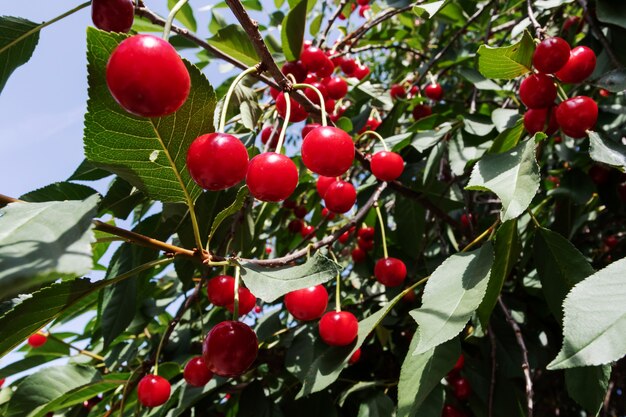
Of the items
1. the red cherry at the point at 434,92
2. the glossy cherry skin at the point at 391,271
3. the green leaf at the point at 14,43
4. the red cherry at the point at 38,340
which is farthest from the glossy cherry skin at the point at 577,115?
the red cherry at the point at 38,340

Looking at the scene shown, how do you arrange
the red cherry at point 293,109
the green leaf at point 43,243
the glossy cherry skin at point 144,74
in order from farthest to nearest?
the red cherry at point 293,109, the glossy cherry skin at point 144,74, the green leaf at point 43,243

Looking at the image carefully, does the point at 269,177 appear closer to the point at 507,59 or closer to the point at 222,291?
the point at 222,291

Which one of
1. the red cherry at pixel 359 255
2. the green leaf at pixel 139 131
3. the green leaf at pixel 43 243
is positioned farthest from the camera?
the red cherry at pixel 359 255

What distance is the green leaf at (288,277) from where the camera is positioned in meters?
0.71

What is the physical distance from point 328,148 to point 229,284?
48 cm

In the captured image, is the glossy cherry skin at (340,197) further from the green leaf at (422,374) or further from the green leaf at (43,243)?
the green leaf at (43,243)

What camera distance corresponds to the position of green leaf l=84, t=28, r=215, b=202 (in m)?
0.71

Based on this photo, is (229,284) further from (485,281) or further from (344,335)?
(485,281)

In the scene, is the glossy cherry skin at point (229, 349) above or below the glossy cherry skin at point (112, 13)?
below

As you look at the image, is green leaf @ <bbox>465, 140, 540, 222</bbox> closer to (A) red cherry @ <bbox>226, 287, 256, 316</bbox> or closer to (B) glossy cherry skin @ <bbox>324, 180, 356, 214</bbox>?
(B) glossy cherry skin @ <bbox>324, 180, 356, 214</bbox>

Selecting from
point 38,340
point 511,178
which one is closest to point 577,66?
point 511,178

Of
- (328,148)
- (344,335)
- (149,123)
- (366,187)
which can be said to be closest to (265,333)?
(344,335)

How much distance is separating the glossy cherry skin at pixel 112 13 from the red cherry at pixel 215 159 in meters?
0.31

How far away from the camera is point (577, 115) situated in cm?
109
